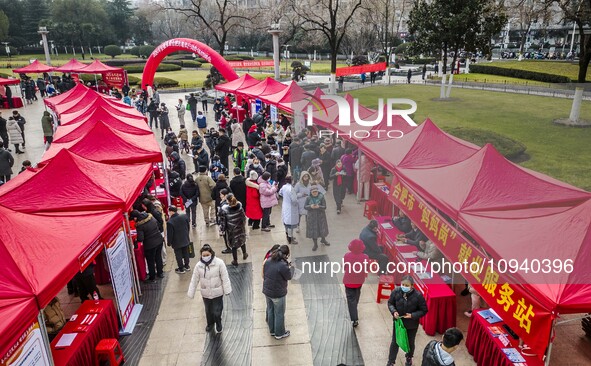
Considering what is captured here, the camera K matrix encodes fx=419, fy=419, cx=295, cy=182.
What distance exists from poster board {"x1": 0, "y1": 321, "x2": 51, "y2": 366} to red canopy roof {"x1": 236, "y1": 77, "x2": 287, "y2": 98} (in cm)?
1454

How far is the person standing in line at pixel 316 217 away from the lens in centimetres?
841

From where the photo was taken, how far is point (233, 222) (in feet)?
25.5

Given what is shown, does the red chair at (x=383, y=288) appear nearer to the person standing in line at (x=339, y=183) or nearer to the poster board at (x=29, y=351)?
the person standing in line at (x=339, y=183)

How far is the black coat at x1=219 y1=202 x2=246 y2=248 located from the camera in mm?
7719

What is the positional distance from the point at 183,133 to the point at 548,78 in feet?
95.5

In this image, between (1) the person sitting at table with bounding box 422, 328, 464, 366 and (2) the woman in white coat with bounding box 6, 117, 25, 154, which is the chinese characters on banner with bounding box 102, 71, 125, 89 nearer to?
(2) the woman in white coat with bounding box 6, 117, 25, 154

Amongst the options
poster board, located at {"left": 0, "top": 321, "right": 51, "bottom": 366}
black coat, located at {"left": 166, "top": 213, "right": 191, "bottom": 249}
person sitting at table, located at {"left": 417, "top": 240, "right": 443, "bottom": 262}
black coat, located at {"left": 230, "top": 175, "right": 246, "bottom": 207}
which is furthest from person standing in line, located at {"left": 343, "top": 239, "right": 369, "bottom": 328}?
black coat, located at {"left": 230, "top": 175, "right": 246, "bottom": 207}

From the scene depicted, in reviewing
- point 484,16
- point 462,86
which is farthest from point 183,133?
point 462,86

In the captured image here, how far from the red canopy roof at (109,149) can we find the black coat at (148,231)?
2347 millimetres

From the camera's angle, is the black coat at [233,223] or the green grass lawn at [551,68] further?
the green grass lawn at [551,68]

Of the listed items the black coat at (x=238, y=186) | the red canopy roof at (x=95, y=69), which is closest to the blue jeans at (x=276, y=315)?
the black coat at (x=238, y=186)

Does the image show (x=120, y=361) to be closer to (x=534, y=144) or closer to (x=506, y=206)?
(x=506, y=206)

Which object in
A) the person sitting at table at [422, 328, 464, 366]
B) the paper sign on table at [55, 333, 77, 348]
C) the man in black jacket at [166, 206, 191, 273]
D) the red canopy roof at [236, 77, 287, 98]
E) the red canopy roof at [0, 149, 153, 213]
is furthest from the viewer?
the red canopy roof at [236, 77, 287, 98]

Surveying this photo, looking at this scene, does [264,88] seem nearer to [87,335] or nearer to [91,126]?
[91,126]
